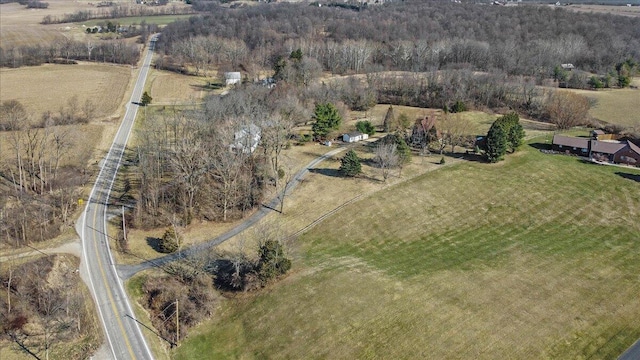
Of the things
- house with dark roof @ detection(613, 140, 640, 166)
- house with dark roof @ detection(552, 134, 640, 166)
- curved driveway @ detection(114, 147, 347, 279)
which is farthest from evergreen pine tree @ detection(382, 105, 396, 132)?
house with dark roof @ detection(613, 140, 640, 166)

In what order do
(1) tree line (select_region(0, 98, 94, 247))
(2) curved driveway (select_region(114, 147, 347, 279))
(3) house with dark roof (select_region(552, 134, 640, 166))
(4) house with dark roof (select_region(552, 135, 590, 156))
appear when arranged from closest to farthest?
(2) curved driveway (select_region(114, 147, 347, 279)) → (1) tree line (select_region(0, 98, 94, 247)) → (3) house with dark roof (select_region(552, 134, 640, 166)) → (4) house with dark roof (select_region(552, 135, 590, 156))

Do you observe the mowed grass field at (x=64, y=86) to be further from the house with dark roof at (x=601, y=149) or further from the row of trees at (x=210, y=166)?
the house with dark roof at (x=601, y=149)

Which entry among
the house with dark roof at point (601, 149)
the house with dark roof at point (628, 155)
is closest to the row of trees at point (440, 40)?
the house with dark roof at point (601, 149)

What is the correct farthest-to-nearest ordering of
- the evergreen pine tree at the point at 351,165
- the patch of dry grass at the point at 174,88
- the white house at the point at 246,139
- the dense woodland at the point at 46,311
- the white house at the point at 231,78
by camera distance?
the white house at the point at 231,78, the patch of dry grass at the point at 174,88, the evergreen pine tree at the point at 351,165, the white house at the point at 246,139, the dense woodland at the point at 46,311

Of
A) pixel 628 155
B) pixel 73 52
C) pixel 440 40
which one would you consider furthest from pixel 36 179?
pixel 440 40

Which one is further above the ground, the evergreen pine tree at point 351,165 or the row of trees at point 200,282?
the evergreen pine tree at point 351,165

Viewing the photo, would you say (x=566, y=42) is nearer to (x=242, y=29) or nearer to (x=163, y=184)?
(x=242, y=29)

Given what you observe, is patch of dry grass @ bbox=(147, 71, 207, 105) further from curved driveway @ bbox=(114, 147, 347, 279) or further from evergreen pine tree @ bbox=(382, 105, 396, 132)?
curved driveway @ bbox=(114, 147, 347, 279)
